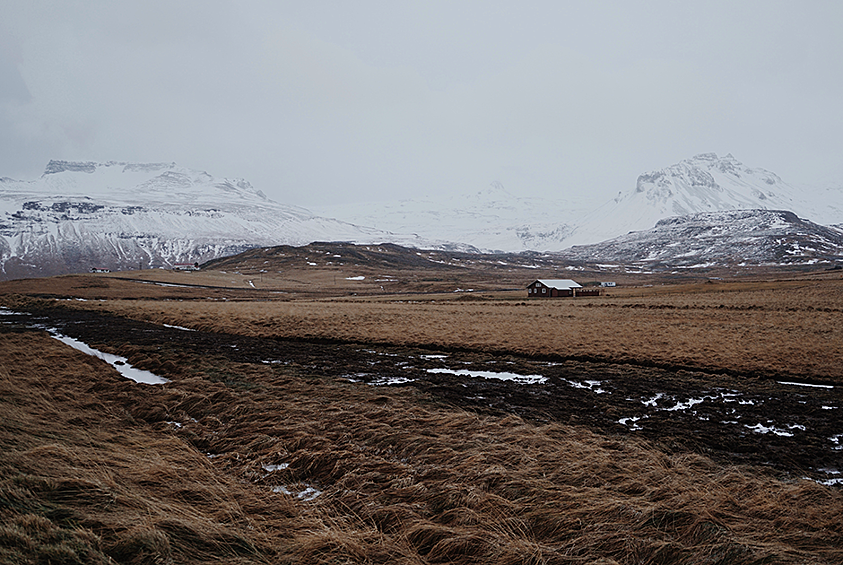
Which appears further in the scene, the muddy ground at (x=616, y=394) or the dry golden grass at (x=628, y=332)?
the dry golden grass at (x=628, y=332)

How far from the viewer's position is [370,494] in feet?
21.1

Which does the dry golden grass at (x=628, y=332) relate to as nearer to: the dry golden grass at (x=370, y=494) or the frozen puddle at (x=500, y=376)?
the frozen puddle at (x=500, y=376)

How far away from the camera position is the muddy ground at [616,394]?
9758 mm

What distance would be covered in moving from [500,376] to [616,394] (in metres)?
4.19

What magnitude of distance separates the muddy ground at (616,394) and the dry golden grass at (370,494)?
5.76 feet

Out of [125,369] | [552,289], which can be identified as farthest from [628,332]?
[552,289]

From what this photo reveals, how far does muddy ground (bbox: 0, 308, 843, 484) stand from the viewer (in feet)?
32.0

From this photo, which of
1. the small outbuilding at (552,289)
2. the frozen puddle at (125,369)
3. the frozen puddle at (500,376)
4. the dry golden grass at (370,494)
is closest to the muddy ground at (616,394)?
the frozen puddle at (500,376)

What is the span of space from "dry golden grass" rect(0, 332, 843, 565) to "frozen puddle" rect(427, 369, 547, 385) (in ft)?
19.2

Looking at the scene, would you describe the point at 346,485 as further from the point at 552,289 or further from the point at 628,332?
the point at 552,289

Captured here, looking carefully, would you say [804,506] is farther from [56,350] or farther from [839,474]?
[56,350]

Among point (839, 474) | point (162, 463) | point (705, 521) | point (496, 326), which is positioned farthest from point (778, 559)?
point (496, 326)

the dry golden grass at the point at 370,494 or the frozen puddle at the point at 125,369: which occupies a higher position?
the dry golden grass at the point at 370,494

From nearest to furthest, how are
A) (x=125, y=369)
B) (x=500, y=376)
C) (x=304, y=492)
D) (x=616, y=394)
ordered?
(x=304, y=492) < (x=616, y=394) < (x=125, y=369) < (x=500, y=376)
